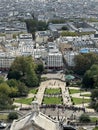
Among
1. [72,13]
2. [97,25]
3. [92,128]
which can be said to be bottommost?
[72,13]

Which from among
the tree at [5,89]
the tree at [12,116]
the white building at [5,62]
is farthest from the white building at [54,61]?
the tree at [12,116]

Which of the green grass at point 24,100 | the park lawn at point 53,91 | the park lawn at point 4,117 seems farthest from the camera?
the park lawn at point 53,91

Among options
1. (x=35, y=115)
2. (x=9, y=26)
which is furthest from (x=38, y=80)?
(x=9, y=26)

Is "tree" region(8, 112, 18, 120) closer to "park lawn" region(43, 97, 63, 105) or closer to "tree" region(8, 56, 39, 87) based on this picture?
"park lawn" region(43, 97, 63, 105)

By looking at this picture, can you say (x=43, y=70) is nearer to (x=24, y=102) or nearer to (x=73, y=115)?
(x=24, y=102)

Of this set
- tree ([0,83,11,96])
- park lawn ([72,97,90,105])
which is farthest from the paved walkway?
tree ([0,83,11,96])

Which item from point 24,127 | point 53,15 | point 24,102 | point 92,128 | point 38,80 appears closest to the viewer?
point 24,127

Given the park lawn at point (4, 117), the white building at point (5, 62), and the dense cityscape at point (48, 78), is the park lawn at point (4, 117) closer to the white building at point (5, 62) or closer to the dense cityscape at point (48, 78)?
the dense cityscape at point (48, 78)

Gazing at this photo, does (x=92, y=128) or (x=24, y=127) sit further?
(x=92, y=128)

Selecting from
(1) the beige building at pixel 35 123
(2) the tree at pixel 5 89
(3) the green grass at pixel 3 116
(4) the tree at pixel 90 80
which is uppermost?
(1) the beige building at pixel 35 123
